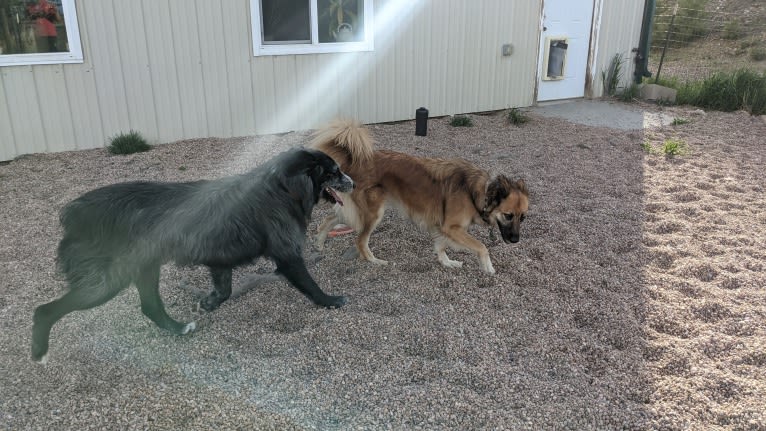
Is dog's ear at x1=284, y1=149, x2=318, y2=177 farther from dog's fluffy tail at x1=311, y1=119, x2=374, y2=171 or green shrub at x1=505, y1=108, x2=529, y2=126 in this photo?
green shrub at x1=505, y1=108, x2=529, y2=126

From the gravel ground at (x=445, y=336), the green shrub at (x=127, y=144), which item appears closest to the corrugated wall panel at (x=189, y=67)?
the green shrub at (x=127, y=144)

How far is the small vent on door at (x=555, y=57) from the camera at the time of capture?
33.1 ft

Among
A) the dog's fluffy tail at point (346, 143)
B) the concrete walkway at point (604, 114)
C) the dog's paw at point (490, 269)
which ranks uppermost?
the dog's fluffy tail at point (346, 143)

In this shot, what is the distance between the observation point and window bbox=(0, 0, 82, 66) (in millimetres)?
6039

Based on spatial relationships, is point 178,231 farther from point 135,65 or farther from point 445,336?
point 135,65

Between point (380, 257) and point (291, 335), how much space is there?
1.34 meters

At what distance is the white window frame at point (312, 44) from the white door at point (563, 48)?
369 centimetres

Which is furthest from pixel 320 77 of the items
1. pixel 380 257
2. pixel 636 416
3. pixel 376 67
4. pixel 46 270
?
pixel 636 416

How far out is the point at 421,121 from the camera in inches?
303

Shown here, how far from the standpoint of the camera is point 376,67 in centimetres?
827

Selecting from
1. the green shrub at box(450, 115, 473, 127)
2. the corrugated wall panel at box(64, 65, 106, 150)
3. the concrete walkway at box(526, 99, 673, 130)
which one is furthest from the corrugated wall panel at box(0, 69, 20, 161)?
the concrete walkway at box(526, 99, 673, 130)

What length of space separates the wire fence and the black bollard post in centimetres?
793

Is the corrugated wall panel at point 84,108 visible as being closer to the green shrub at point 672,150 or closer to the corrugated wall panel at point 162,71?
the corrugated wall panel at point 162,71

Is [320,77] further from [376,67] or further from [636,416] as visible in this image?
[636,416]
